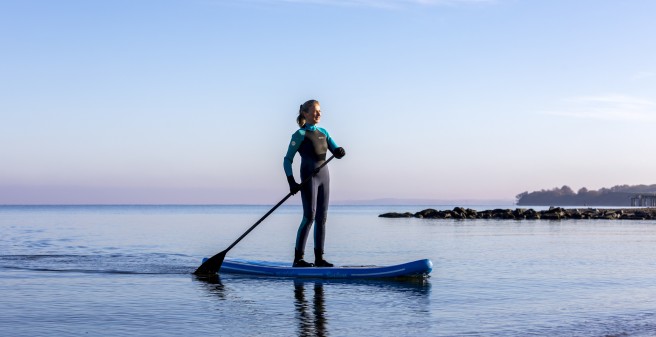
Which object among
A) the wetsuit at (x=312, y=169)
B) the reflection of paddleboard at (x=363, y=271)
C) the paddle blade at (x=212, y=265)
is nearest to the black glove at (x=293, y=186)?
the wetsuit at (x=312, y=169)

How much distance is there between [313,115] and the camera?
14164 mm

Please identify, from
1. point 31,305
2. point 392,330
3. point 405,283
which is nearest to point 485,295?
point 405,283

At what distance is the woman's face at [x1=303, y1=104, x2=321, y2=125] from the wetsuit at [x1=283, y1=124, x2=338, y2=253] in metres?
0.11

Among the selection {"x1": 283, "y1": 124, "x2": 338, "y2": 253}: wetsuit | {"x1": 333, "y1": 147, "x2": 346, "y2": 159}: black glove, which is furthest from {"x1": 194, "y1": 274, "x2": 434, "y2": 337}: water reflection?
{"x1": 333, "y1": 147, "x2": 346, "y2": 159}: black glove

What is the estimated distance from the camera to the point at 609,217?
225 ft

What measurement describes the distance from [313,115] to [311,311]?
4.80 meters

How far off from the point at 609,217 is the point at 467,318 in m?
63.0

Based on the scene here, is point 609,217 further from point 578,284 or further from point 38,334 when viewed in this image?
point 38,334

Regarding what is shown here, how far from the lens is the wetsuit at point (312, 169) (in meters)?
14.2

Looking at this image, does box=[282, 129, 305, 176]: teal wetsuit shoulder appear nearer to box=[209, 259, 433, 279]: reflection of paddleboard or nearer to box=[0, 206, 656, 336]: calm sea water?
box=[209, 259, 433, 279]: reflection of paddleboard

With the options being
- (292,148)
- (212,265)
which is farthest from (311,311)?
(212,265)

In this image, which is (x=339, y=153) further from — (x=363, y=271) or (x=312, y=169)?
(x=363, y=271)

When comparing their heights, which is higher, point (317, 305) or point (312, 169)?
point (312, 169)

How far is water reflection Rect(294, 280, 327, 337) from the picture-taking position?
28.8 ft
